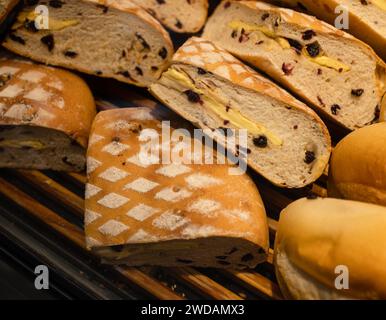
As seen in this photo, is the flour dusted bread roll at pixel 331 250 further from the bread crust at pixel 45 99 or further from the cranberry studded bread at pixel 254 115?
the bread crust at pixel 45 99

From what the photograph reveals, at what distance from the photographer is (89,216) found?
5.82ft

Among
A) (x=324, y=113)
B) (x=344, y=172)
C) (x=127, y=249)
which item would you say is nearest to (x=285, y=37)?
(x=324, y=113)

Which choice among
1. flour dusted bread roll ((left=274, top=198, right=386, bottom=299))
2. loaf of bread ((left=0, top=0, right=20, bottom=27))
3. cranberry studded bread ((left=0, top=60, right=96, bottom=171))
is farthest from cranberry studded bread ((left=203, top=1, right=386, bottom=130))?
loaf of bread ((left=0, top=0, right=20, bottom=27))

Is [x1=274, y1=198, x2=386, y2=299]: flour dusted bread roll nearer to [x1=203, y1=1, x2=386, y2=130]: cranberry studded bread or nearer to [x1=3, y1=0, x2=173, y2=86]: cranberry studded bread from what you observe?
[x1=203, y1=1, x2=386, y2=130]: cranberry studded bread

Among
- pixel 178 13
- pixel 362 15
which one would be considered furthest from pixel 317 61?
pixel 178 13

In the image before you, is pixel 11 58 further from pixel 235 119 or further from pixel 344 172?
pixel 344 172

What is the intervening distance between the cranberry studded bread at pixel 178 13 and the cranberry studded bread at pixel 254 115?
0.52 m

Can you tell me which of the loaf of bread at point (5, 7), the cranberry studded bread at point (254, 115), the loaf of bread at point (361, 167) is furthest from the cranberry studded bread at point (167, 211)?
the loaf of bread at point (5, 7)

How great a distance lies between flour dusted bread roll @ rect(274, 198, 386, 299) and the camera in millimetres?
1438

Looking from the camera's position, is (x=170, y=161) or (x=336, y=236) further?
(x=170, y=161)

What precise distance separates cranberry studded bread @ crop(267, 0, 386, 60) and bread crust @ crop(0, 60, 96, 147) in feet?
3.68

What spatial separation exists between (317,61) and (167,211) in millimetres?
974
